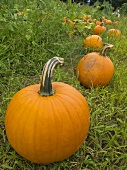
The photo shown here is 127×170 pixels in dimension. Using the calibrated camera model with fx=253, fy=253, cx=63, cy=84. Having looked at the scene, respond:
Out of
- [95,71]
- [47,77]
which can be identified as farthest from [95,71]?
[47,77]

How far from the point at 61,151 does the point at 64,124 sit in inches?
6.7

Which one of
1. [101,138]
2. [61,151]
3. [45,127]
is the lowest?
[101,138]

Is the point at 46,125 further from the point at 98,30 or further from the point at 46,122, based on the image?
the point at 98,30

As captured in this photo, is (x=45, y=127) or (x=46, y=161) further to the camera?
(x=46, y=161)

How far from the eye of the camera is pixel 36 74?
105 inches

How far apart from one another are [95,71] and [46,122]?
3.76 feet

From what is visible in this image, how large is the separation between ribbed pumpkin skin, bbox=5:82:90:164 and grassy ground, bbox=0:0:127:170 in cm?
16

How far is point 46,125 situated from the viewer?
4.68 ft

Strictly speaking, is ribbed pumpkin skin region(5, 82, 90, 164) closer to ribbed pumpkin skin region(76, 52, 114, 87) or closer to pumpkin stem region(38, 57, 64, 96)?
pumpkin stem region(38, 57, 64, 96)

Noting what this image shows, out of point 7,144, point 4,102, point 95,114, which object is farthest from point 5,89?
point 95,114

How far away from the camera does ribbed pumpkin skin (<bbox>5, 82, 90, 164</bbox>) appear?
1.43 metres

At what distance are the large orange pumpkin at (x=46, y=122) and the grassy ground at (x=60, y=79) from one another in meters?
0.16

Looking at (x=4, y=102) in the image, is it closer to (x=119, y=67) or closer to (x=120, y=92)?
(x=120, y=92)

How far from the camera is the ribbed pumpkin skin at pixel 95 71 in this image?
2.44 m
